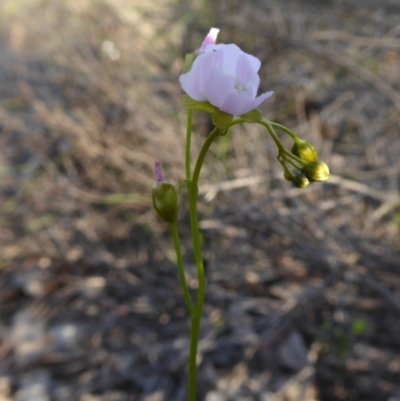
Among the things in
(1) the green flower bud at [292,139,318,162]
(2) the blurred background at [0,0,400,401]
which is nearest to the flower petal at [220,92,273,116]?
(1) the green flower bud at [292,139,318,162]

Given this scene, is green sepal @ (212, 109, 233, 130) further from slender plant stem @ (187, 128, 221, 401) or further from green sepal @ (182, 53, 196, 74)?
green sepal @ (182, 53, 196, 74)

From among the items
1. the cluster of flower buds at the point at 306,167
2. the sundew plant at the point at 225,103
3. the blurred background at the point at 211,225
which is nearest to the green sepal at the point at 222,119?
the sundew plant at the point at 225,103

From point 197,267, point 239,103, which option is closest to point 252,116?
point 239,103

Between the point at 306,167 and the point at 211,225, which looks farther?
the point at 211,225

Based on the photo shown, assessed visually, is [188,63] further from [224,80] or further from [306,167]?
[306,167]

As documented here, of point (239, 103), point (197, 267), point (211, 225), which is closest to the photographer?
point (239, 103)

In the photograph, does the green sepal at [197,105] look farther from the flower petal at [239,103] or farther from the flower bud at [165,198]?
the flower bud at [165,198]

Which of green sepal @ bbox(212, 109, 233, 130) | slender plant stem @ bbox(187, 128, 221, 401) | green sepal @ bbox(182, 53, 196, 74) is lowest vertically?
slender plant stem @ bbox(187, 128, 221, 401)

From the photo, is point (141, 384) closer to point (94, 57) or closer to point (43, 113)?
point (43, 113)
